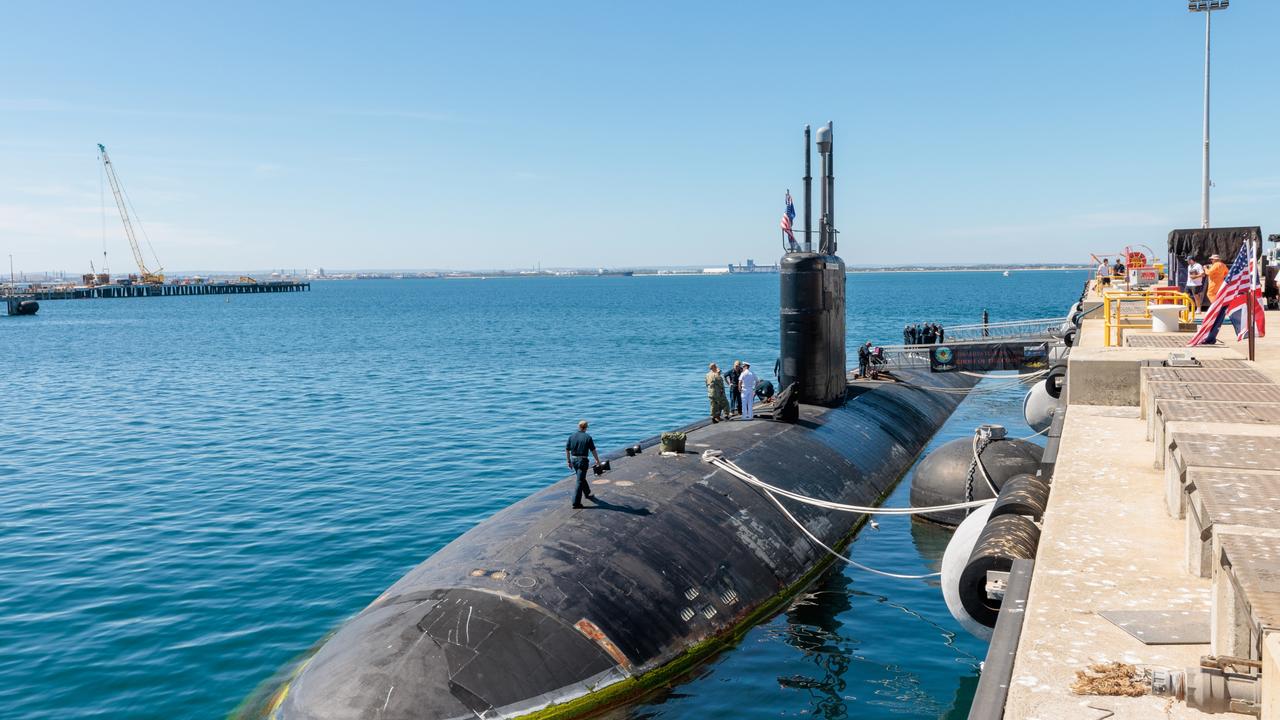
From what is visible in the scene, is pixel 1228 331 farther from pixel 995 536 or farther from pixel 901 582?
pixel 995 536

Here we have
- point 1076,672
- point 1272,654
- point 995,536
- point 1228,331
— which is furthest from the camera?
point 1228,331

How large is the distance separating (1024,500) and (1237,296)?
410 inches

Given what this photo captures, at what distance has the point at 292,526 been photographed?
23922 mm

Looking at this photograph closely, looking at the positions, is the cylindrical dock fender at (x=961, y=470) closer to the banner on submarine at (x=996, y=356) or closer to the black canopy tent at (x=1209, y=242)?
the black canopy tent at (x=1209, y=242)

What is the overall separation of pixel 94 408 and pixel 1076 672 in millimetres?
48403

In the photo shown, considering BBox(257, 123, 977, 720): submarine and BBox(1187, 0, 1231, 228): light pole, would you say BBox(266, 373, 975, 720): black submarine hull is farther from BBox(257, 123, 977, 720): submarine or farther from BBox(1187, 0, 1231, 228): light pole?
BBox(1187, 0, 1231, 228): light pole

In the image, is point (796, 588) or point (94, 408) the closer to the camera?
point (796, 588)

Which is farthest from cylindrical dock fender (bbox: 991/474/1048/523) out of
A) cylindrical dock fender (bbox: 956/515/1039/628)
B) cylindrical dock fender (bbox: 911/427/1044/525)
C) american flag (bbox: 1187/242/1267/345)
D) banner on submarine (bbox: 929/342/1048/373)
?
banner on submarine (bbox: 929/342/1048/373)

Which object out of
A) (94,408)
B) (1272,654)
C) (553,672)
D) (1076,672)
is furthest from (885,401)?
(94,408)

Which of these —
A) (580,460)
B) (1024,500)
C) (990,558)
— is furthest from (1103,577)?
(580,460)

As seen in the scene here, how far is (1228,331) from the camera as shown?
2548cm

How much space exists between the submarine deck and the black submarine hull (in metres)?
5.32

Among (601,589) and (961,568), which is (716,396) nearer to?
(601,589)

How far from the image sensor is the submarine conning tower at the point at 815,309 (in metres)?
23.5
